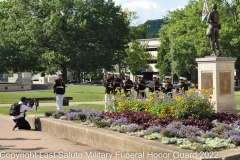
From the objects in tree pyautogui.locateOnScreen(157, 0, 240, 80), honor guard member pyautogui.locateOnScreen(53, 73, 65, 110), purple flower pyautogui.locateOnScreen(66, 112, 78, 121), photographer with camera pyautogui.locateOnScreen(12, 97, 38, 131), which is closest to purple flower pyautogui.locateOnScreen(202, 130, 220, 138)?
purple flower pyautogui.locateOnScreen(66, 112, 78, 121)

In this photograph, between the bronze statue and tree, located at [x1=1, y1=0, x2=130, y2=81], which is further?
tree, located at [x1=1, y1=0, x2=130, y2=81]

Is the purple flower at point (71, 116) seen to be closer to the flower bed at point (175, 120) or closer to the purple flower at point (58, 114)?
the flower bed at point (175, 120)

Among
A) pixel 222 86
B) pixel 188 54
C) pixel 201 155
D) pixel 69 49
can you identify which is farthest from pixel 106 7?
pixel 201 155

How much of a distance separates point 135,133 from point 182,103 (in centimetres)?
207

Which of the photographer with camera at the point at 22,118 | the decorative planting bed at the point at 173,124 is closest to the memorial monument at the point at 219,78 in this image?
the decorative planting bed at the point at 173,124

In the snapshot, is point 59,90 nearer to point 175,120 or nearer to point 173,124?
point 175,120

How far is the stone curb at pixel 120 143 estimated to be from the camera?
289 inches

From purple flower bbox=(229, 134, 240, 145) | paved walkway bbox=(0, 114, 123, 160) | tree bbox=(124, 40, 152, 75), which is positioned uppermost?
tree bbox=(124, 40, 152, 75)

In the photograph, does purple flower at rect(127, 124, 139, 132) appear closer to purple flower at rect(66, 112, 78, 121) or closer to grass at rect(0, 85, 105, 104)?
purple flower at rect(66, 112, 78, 121)

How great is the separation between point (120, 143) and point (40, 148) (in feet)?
7.28

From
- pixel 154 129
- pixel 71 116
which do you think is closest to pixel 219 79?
pixel 71 116

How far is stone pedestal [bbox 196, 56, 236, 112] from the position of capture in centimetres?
1625

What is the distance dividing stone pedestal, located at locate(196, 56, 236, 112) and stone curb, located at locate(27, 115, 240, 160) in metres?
6.47

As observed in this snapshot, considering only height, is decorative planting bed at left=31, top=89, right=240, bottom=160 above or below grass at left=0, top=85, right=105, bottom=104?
above
